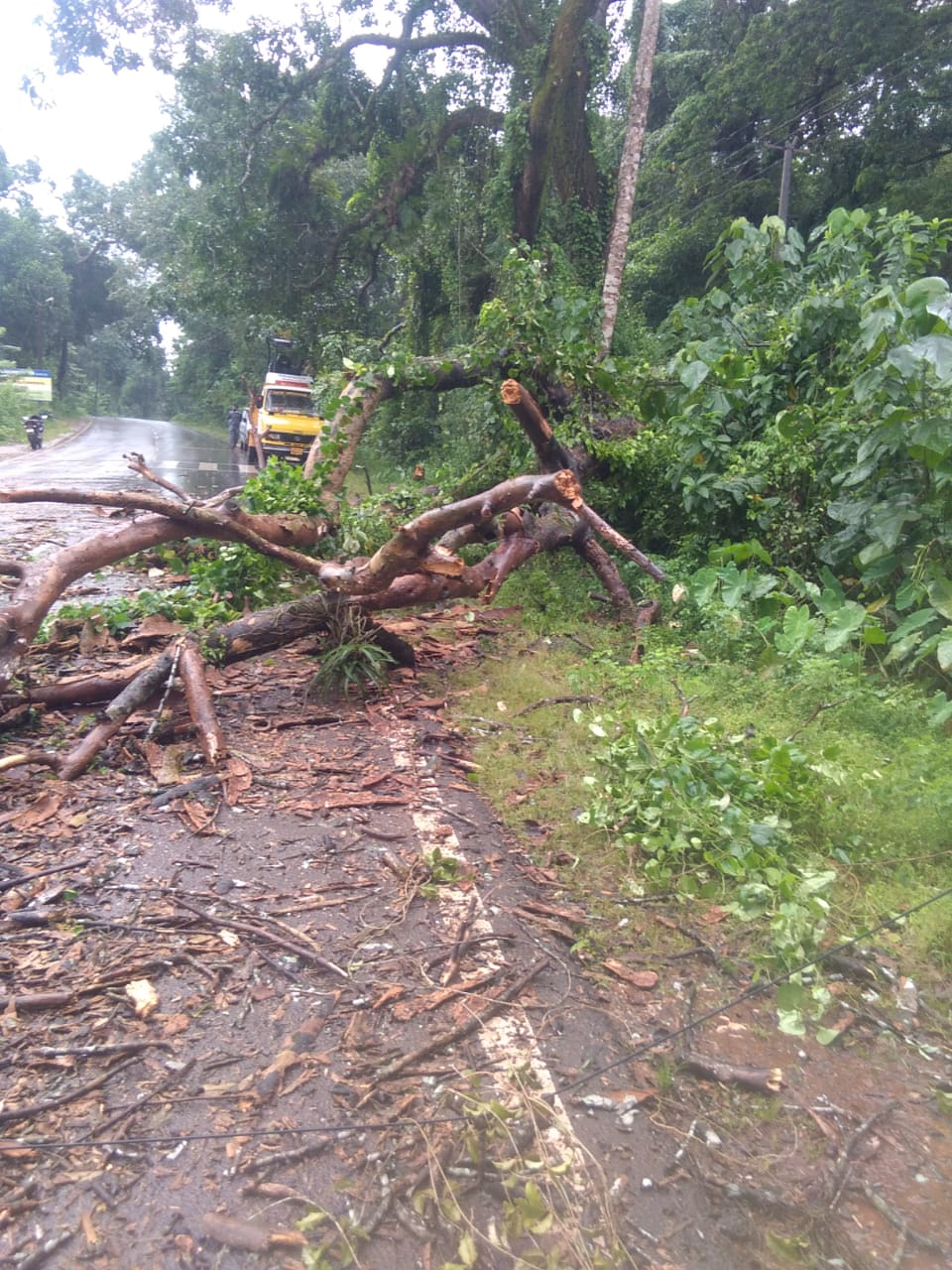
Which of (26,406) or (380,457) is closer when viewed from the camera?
(380,457)

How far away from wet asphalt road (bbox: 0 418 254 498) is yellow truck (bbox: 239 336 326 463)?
109 cm

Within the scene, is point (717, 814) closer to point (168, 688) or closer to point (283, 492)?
point (168, 688)

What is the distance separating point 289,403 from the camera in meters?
23.1

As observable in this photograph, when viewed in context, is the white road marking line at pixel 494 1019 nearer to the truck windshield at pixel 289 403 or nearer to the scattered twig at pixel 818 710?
the scattered twig at pixel 818 710

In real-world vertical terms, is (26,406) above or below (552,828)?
below

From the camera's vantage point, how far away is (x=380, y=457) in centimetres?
1998

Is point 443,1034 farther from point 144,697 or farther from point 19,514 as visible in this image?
point 19,514

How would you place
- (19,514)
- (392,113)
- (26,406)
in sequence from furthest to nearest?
(26,406) → (392,113) → (19,514)

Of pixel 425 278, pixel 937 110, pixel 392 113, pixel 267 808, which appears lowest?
pixel 267 808

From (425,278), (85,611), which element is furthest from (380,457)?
(85,611)

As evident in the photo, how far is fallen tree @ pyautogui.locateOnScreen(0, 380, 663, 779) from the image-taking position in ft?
17.8

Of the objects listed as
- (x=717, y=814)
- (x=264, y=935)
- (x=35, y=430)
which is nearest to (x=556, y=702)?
(x=717, y=814)

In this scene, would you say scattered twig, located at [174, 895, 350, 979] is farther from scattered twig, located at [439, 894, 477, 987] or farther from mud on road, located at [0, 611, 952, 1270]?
scattered twig, located at [439, 894, 477, 987]

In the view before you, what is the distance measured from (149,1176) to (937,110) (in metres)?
23.3
